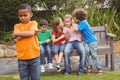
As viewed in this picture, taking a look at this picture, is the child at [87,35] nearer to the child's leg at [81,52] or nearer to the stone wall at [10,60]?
the child's leg at [81,52]

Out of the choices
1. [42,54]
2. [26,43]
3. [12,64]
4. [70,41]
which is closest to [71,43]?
[70,41]

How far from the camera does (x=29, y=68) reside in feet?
18.0

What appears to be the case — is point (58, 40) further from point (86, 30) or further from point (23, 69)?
point (23, 69)

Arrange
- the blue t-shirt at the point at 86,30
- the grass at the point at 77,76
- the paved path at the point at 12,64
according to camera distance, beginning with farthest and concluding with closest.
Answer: the paved path at the point at 12,64, the blue t-shirt at the point at 86,30, the grass at the point at 77,76

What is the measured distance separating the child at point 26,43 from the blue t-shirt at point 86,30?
203cm

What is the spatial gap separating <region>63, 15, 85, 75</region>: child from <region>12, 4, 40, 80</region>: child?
202cm

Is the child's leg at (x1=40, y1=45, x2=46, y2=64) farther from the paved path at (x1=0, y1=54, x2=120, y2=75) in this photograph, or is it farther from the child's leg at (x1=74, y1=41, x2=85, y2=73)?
the paved path at (x1=0, y1=54, x2=120, y2=75)

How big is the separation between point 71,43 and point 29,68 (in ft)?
6.92

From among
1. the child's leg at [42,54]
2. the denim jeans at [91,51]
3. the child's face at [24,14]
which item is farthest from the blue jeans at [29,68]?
the denim jeans at [91,51]

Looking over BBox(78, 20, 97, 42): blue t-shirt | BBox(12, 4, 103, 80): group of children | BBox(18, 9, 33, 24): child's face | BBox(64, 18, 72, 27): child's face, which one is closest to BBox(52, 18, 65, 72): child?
BBox(12, 4, 103, 80): group of children

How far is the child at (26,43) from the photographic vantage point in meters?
5.30

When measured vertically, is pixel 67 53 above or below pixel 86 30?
below

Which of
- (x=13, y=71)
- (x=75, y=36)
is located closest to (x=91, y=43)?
(x=75, y=36)

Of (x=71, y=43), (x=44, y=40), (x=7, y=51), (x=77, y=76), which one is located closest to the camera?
(x=77, y=76)
